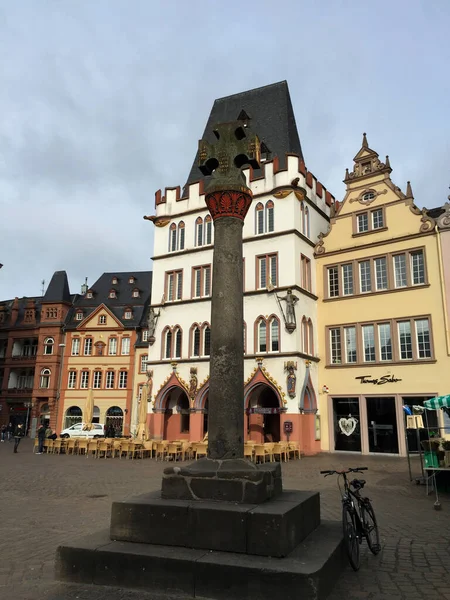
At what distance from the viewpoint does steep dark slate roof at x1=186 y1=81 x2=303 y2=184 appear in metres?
33.1

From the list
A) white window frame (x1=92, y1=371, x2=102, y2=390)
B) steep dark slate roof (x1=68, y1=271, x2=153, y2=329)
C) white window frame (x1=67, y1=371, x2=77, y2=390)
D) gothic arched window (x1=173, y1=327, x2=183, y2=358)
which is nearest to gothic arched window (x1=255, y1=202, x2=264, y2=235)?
gothic arched window (x1=173, y1=327, x2=183, y2=358)

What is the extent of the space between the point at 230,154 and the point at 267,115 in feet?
93.8

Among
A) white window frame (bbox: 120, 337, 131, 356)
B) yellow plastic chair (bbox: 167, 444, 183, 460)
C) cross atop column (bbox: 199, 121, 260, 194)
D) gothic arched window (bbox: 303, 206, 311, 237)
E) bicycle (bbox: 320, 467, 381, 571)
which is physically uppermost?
gothic arched window (bbox: 303, 206, 311, 237)

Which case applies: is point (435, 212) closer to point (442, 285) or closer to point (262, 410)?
point (442, 285)

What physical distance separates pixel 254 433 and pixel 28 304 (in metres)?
33.2

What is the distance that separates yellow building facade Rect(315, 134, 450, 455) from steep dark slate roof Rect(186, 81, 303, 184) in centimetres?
541

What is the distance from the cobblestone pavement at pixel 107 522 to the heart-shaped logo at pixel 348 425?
21.8ft

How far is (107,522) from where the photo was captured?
31.3 feet

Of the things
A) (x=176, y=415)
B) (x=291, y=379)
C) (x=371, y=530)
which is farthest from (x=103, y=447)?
(x=371, y=530)

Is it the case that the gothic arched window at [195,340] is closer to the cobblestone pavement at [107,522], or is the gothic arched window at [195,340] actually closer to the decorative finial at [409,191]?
the cobblestone pavement at [107,522]

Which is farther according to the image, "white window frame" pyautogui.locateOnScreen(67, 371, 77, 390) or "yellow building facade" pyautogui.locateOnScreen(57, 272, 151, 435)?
"white window frame" pyautogui.locateOnScreen(67, 371, 77, 390)

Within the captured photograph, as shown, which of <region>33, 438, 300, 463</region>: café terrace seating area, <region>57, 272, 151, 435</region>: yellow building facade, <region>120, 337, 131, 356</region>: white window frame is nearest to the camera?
<region>33, 438, 300, 463</region>: café terrace seating area

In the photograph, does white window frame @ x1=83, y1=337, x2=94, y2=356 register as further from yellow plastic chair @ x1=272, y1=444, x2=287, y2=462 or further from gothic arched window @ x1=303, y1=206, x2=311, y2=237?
yellow plastic chair @ x1=272, y1=444, x2=287, y2=462

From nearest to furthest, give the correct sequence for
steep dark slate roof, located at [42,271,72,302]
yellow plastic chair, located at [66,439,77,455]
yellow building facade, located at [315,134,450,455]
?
yellow building facade, located at [315,134,450,455] → yellow plastic chair, located at [66,439,77,455] → steep dark slate roof, located at [42,271,72,302]
